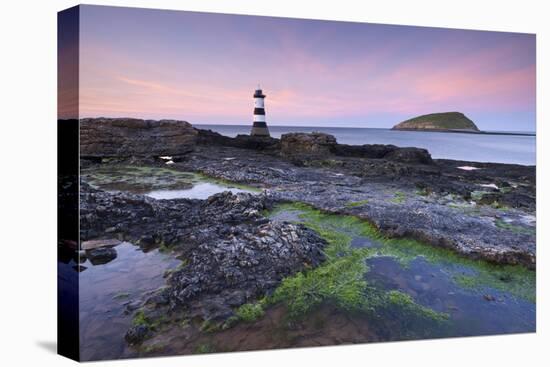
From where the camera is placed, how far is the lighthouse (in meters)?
7.09

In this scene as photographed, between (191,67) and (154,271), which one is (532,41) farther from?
(154,271)

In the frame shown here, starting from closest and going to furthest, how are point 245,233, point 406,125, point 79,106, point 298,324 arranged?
point 79,106, point 298,324, point 245,233, point 406,125

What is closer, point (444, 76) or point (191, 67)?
point (191, 67)

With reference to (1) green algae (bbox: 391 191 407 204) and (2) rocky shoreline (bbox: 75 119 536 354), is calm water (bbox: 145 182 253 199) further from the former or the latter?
(1) green algae (bbox: 391 191 407 204)

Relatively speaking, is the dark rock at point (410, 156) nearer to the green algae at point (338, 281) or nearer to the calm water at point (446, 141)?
the calm water at point (446, 141)

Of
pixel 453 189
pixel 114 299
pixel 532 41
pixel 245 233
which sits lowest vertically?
pixel 114 299

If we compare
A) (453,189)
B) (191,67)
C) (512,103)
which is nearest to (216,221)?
(191,67)

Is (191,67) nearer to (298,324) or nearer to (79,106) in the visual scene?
(79,106)

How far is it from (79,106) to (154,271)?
2.18 metres

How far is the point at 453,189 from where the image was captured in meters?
8.01

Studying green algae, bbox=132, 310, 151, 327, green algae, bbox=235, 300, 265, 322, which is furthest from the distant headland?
green algae, bbox=132, 310, 151, 327

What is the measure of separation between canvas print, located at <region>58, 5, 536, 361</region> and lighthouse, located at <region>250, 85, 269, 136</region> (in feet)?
0.07

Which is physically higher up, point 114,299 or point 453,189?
point 453,189

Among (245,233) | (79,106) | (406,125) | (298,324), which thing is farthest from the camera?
(406,125)
